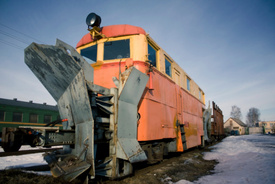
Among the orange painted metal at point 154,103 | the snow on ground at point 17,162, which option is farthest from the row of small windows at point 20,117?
the orange painted metal at point 154,103

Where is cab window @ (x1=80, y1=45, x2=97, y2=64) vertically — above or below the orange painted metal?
above

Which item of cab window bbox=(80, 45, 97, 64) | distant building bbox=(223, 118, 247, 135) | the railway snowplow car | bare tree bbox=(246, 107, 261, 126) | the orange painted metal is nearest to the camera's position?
the railway snowplow car

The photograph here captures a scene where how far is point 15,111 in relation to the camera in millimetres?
20766

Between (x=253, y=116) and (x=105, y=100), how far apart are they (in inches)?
4078

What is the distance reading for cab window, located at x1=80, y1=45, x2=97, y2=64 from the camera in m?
4.86

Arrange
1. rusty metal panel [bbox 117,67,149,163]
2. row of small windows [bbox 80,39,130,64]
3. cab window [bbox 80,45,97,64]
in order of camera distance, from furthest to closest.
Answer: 1. cab window [bbox 80,45,97,64]
2. row of small windows [bbox 80,39,130,64]
3. rusty metal panel [bbox 117,67,149,163]

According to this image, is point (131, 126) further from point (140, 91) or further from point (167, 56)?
point (167, 56)

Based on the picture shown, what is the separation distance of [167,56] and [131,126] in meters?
3.23

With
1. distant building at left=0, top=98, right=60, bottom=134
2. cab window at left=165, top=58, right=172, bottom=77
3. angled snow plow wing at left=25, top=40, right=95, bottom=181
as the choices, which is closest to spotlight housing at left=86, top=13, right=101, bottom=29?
angled snow plow wing at left=25, top=40, right=95, bottom=181

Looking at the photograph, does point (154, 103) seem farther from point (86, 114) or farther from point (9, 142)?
point (9, 142)

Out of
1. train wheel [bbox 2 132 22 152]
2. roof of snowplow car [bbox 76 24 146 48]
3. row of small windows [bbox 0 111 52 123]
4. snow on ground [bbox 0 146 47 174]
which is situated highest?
roof of snowplow car [bbox 76 24 146 48]

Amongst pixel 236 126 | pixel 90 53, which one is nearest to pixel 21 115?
pixel 90 53

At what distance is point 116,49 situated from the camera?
470cm

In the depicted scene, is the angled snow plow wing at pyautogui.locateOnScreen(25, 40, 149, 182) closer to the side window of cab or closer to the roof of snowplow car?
the side window of cab
